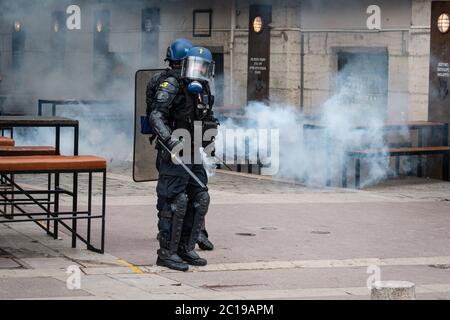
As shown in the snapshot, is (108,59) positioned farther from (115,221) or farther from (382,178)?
(115,221)

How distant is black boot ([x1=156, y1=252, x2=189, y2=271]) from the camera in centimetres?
926

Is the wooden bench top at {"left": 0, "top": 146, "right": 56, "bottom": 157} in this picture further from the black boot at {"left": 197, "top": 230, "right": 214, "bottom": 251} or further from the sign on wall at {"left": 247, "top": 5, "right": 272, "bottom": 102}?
the sign on wall at {"left": 247, "top": 5, "right": 272, "bottom": 102}

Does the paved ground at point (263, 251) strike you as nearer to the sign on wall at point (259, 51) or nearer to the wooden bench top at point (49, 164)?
the wooden bench top at point (49, 164)

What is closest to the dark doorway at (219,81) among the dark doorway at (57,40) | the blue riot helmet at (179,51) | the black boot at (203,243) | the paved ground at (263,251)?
the dark doorway at (57,40)

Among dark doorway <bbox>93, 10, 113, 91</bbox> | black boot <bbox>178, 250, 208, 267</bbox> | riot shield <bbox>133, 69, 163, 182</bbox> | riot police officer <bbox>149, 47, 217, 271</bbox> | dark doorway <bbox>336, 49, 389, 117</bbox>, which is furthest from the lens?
dark doorway <bbox>93, 10, 113, 91</bbox>

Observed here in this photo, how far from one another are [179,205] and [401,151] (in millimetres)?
7373

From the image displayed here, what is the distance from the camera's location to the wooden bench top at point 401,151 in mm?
15536

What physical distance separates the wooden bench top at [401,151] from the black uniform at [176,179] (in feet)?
20.2

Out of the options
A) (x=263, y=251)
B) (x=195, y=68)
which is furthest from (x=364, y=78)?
(x=195, y=68)

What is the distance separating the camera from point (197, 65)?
30.9ft

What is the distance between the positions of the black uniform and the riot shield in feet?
3.40

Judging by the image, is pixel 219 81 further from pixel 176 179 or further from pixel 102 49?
pixel 176 179

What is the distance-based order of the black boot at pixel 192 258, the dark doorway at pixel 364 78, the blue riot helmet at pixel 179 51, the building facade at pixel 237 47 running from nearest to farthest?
1. the black boot at pixel 192 258
2. the blue riot helmet at pixel 179 51
3. the building facade at pixel 237 47
4. the dark doorway at pixel 364 78

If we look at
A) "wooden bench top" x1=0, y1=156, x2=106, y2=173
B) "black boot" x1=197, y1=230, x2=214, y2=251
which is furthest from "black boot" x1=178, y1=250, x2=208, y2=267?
"wooden bench top" x1=0, y1=156, x2=106, y2=173
